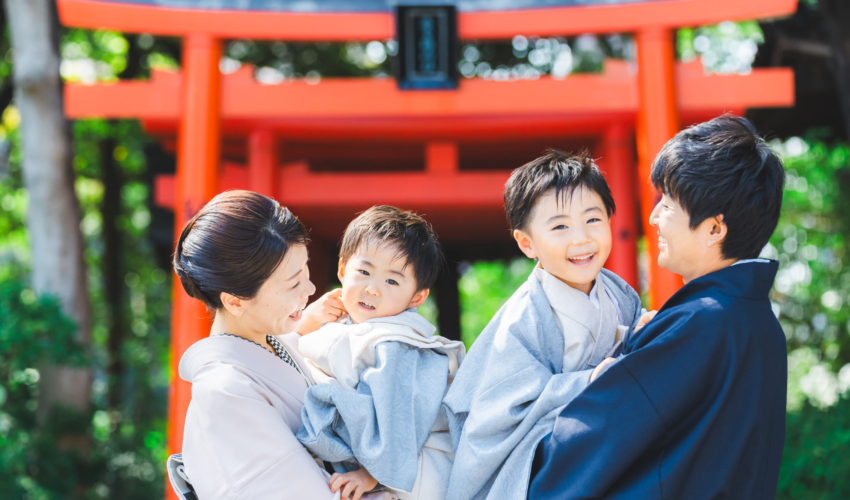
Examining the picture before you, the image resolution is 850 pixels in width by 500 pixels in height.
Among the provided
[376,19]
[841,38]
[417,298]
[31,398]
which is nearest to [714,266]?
[417,298]

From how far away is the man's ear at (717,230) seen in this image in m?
1.45

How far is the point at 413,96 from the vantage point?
4.50 metres

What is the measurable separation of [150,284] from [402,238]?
10731 mm

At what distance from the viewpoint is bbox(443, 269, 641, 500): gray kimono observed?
57.6 inches

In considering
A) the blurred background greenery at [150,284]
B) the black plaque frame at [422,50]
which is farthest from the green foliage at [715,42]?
the black plaque frame at [422,50]

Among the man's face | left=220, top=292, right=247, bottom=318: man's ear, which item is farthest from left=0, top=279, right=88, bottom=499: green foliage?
the man's face

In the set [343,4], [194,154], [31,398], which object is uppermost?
[343,4]

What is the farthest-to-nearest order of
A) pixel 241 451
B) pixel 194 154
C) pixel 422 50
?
pixel 422 50 < pixel 194 154 < pixel 241 451

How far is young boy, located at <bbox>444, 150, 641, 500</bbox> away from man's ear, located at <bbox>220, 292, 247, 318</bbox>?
528mm

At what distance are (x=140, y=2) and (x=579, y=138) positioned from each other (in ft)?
10.5

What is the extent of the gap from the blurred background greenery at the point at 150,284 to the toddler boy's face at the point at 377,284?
3223 mm

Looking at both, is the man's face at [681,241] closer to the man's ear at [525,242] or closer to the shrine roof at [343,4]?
the man's ear at [525,242]

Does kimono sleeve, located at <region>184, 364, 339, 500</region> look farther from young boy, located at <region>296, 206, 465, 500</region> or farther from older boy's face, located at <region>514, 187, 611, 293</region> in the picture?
older boy's face, located at <region>514, 187, 611, 293</region>

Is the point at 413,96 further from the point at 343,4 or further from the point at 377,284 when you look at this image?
the point at 377,284
